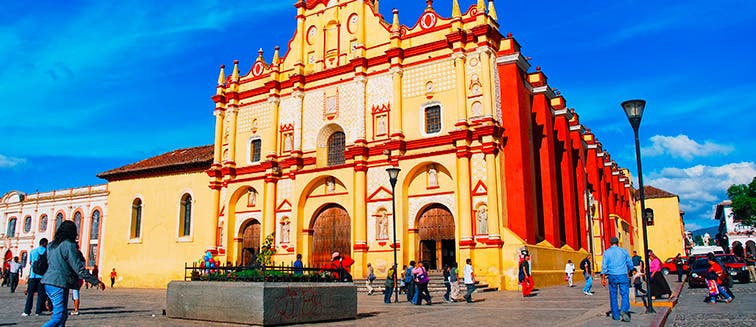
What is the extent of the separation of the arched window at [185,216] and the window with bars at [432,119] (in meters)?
16.1

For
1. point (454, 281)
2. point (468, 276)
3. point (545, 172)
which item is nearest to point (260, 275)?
point (454, 281)

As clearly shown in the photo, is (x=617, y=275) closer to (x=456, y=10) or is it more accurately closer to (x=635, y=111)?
(x=635, y=111)

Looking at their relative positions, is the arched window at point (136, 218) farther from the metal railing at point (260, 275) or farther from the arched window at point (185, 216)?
the metal railing at point (260, 275)

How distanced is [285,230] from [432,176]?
844cm

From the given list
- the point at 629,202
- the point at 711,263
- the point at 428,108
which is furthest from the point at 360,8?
the point at 629,202

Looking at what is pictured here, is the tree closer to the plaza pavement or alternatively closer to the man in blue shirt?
the plaza pavement

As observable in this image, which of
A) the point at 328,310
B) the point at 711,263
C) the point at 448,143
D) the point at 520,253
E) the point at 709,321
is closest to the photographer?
the point at 709,321

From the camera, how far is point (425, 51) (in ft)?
89.6

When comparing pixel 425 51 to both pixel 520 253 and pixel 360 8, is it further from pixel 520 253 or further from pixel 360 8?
pixel 520 253

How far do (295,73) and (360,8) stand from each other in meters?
4.81

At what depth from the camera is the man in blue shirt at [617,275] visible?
35.7ft

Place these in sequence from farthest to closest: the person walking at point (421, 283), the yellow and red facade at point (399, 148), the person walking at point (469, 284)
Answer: the yellow and red facade at point (399, 148), the person walking at point (469, 284), the person walking at point (421, 283)

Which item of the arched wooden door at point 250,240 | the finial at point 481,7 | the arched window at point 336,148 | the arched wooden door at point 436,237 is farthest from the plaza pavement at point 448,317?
the arched wooden door at point 250,240

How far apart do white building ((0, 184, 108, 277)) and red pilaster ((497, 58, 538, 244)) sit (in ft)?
92.5
